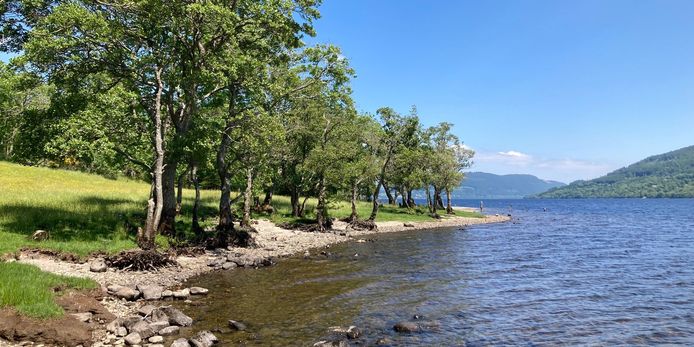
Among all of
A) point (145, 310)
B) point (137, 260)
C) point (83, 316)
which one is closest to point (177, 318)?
point (145, 310)

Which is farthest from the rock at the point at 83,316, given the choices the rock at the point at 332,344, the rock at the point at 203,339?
the rock at the point at 332,344

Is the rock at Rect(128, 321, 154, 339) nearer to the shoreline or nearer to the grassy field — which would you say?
the shoreline

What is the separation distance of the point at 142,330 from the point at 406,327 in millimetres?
9751

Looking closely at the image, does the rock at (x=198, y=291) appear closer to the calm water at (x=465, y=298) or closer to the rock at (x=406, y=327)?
the calm water at (x=465, y=298)

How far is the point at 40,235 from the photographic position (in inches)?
995

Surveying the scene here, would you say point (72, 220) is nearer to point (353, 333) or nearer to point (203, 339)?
point (203, 339)

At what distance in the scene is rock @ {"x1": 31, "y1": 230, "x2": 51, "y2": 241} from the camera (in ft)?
81.9

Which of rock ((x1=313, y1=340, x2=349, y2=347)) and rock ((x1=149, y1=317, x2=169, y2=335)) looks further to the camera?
rock ((x1=149, y1=317, x2=169, y2=335))

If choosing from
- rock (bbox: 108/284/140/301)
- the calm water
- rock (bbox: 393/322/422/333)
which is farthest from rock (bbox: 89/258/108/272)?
rock (bbox: 393/322/422/333)

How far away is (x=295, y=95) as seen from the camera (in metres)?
40.8

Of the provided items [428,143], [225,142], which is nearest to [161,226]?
[225,142]

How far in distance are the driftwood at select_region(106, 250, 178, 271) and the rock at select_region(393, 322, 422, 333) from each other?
14923 mm

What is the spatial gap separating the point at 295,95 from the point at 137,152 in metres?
15.0

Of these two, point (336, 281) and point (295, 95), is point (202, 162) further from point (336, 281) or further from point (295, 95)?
point (336, 281)
